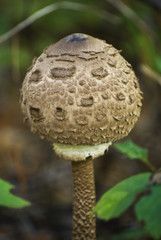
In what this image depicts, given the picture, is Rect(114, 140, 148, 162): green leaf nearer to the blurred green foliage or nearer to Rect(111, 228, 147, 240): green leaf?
Rect(111, 228, 147, 240): green leaf

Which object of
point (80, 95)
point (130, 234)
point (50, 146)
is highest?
point (80, 95)

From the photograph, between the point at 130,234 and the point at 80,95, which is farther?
the point at 130,234

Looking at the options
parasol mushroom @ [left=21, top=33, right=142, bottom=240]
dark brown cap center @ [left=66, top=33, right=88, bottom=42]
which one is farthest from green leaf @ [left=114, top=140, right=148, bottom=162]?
dark brown cap center @ [left=66, top=33, right=88, bottom=42]

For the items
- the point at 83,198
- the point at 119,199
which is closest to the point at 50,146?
the point at 83,198

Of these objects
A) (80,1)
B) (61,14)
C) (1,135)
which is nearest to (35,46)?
(61,14)

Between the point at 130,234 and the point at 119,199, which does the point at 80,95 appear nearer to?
the point at 119,199

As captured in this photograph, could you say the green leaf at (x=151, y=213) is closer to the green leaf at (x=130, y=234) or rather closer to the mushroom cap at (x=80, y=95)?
the mushroom cap at (x=80, y=95)

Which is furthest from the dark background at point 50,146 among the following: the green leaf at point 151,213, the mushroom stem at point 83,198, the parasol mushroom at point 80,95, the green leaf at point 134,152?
the green leaf at point 151,213
